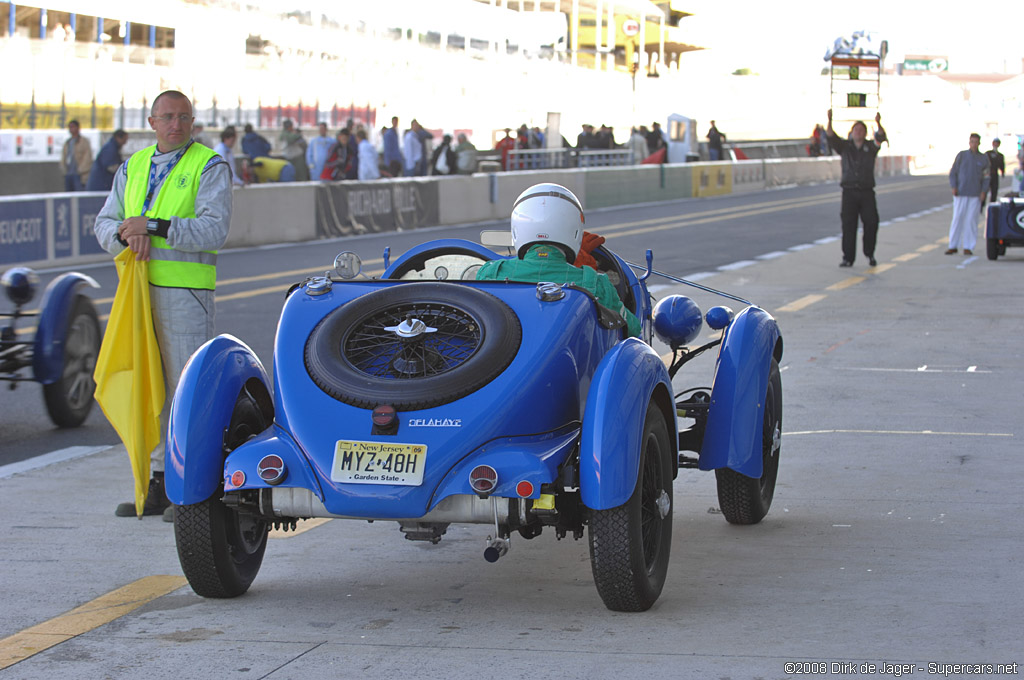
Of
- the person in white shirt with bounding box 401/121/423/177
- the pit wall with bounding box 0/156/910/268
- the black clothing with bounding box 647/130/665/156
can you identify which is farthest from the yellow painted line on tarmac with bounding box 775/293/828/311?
the black clothing with bounding box 647/130/665/156

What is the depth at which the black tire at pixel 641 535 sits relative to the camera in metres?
4.50

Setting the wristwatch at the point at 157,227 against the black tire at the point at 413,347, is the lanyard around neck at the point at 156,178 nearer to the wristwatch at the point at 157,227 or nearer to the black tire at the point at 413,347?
the wristwatch at the point at 157,227

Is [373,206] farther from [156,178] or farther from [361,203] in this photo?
[156,178]

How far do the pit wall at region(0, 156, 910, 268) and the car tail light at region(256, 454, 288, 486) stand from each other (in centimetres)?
1140

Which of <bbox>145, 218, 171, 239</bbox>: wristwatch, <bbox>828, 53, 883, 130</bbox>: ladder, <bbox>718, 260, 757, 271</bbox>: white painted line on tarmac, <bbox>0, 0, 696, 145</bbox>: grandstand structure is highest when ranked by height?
<bbox>828, 53, 883, 130</bbox>: ladder

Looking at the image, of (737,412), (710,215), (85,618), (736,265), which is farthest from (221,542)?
(710,215)

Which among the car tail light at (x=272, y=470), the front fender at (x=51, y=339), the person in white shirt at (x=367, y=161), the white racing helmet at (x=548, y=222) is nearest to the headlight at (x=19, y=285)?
the front fender at (x=51, y=339)

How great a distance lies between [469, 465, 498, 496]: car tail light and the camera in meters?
4.43

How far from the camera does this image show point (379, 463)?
4543mm

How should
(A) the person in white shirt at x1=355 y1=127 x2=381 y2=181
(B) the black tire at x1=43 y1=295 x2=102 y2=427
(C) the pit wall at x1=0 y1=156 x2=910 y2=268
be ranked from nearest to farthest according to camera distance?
(B) the black tire at x1=43 y1=295 x2=102 y2=427, (C) the pit wall at x1=0 y1=156 x2=910 y2=268, (A) the person in white shirt at x1=355 y1=127 x2=381 y2=181

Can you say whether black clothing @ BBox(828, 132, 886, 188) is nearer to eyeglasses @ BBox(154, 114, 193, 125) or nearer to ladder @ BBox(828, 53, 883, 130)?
eyeglasses @ BBox(154, 114, 193, 125)

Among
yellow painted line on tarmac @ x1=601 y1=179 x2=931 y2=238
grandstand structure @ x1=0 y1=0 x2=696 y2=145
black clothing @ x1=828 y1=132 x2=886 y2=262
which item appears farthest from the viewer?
grandstand structure @ x1=0 y1=0 x2=696 y2=145

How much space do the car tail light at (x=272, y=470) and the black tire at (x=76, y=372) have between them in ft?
14.5

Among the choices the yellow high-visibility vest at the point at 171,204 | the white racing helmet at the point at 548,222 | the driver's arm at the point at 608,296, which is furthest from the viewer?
the yellow high-visibility vest at the point at 171,204
